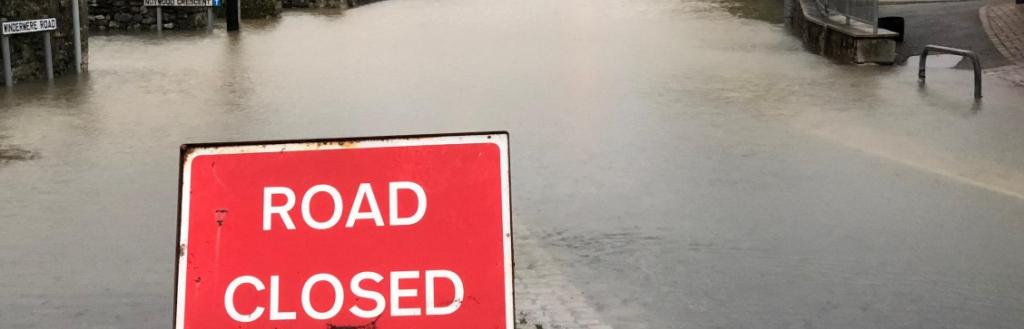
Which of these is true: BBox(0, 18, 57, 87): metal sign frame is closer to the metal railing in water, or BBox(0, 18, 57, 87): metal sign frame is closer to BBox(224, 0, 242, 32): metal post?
BBox(224, 0, 242, 32): metal post

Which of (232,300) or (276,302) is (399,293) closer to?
(276,302)

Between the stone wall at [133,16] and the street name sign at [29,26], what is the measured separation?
1028cm

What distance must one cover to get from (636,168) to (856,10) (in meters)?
11.2

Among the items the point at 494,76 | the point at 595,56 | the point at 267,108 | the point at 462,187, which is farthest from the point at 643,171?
the point at 595,56

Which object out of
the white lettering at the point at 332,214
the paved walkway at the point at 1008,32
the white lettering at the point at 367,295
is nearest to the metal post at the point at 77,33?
the paved walkway at the point at 1008,32

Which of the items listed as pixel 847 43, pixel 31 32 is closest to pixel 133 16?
pixel 31 32

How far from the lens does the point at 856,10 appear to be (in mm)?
21688

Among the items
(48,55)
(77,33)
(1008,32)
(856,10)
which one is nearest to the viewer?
(48,55)

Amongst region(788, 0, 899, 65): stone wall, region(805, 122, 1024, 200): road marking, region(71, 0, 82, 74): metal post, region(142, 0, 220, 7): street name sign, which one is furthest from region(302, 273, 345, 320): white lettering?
region(142, 0, 220, 7): street name sign

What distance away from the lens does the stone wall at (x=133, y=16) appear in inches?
1144

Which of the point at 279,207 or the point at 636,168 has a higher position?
the point at 279,207

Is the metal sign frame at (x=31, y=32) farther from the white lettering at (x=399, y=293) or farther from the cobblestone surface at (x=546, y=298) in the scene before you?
the white lettering at (x=399, y=293)

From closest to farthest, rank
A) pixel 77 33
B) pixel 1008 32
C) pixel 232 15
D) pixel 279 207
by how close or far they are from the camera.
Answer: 1. pixel 279 207
2. pixel 77 33
3. pixel 1008 32
4. pixel 232 15

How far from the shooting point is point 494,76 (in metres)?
19.2
